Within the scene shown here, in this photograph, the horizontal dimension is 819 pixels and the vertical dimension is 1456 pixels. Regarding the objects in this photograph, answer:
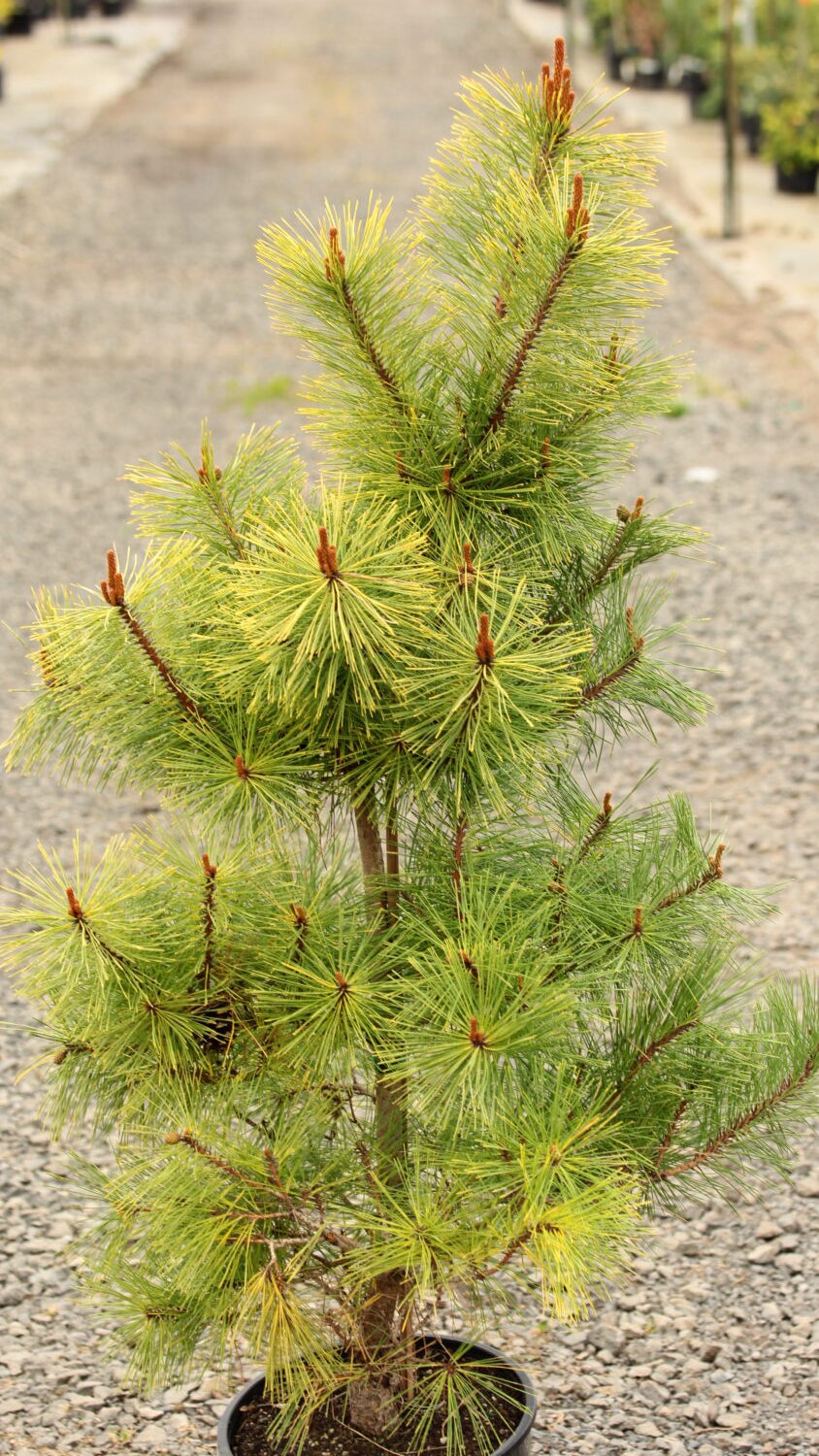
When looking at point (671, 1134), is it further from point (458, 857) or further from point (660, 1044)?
point (458, 857)

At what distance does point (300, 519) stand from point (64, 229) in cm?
1055

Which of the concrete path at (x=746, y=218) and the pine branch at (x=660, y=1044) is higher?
the concrete path at (x=746, y=218)

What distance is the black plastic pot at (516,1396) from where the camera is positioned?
6.40 feet

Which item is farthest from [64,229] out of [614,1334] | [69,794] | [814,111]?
[614,1334]

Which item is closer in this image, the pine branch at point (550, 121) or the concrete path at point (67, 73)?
the pine branch at point (550, 121)

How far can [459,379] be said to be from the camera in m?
1.78

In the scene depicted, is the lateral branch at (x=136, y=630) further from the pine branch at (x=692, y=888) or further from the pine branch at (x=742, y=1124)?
the pine branch at (x=742, y=1124)

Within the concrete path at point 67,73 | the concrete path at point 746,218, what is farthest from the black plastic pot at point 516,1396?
the concrete path at point 67,73

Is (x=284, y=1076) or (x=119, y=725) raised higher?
(x=119, y=725)

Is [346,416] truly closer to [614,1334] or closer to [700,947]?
[700,947]

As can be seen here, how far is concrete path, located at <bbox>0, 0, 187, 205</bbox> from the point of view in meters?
14.0

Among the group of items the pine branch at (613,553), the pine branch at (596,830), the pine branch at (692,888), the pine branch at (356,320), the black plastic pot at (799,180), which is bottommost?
the pine branch at (692,888)

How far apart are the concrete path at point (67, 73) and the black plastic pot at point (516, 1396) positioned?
1163cm

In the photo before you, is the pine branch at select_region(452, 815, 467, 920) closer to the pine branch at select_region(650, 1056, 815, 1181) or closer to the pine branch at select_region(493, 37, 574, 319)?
the pine branch at select_region(650, 1056, 815, 1181)
